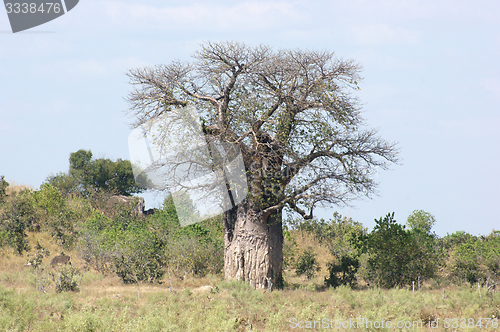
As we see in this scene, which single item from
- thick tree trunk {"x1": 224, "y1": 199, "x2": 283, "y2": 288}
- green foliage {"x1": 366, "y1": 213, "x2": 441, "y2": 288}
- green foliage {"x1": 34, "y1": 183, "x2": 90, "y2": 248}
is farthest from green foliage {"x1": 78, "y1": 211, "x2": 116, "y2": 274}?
green foliage {"x1": 366, "y1": 213, "x2": 441, "y2": 288}

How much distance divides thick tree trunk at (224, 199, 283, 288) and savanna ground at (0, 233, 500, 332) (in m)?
0.66

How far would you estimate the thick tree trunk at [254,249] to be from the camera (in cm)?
1642

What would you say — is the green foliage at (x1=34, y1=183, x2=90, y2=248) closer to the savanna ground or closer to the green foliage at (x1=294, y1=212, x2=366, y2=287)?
the savanna ground

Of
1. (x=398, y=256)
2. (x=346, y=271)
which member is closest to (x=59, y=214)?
(x=346, y=271)

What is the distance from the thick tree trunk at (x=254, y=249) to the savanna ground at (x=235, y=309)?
2.17 feet

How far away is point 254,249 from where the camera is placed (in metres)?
16.5

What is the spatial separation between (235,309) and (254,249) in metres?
3.12

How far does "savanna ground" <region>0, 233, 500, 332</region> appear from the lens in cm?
1184

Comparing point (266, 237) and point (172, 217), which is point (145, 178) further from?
point (172, 217)

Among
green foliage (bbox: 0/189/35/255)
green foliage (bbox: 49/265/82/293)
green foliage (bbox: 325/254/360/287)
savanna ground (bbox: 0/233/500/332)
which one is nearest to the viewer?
savanna ground (bbox: 0/233/500/332)

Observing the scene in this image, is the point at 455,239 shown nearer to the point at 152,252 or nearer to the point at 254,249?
the point at 254,249

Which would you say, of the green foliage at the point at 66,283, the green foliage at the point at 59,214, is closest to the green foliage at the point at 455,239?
the green foliage at the point at 66,283

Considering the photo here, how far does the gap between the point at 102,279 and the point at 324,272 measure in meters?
10.5

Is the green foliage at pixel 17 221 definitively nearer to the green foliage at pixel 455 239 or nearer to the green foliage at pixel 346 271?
the green foliage at pixel 346 271
